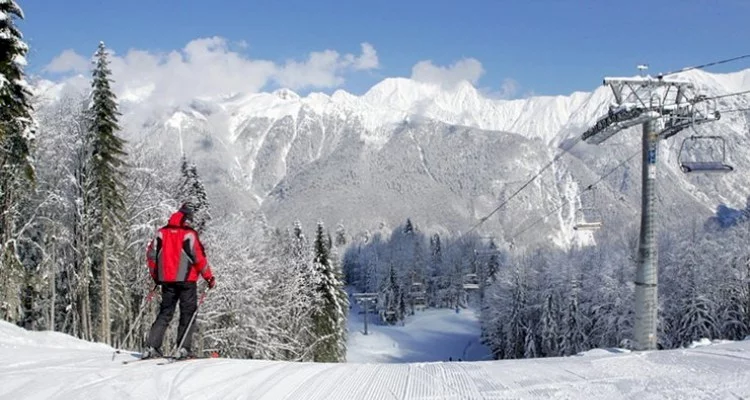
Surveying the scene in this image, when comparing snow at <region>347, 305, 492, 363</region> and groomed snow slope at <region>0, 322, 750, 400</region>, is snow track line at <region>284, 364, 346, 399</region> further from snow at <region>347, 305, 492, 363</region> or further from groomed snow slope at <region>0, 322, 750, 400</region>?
snow at <region>347, 305, 492, 363</region>

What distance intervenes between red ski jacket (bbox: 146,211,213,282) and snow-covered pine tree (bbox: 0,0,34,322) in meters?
11.9

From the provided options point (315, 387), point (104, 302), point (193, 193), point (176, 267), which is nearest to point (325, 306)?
point (193, 193)

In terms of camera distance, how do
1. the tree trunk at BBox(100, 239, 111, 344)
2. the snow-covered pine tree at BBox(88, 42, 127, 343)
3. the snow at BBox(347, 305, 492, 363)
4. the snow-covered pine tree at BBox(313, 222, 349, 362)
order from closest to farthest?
the tree trunk at BBox(100, 239, 111, 344) → the snow-covered pine tree at BBox(88, 42, 127, 343) → the snow-covered pine tree at BBox(313, 222, 349, 362) → the snow at BBox(347, 305, 492, 363)

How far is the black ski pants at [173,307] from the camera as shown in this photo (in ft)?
25.1

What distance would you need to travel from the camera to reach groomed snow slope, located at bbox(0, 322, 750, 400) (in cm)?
554

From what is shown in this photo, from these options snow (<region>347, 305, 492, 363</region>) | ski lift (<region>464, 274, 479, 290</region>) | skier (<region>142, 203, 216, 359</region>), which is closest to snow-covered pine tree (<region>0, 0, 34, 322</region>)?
skier (<region>142, 203, 216, 359</region>)

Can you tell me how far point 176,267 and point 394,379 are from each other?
308 cm

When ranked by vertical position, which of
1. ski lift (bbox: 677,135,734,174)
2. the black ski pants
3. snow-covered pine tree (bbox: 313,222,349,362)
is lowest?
snow-covered pine tree (bbox: 313,222,349,362)

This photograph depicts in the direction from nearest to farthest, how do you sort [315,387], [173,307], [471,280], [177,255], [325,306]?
[315,387] < [177,255] < [173,307] < [325,306] < [471,280]

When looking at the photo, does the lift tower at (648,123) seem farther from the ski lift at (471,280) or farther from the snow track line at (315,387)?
the ski lift at (471,280)

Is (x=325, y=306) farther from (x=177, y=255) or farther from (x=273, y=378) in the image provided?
(x=273, y=378)

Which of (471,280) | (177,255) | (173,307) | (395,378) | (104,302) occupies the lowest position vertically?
(471,280)

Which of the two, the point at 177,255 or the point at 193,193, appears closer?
the point at 177,255

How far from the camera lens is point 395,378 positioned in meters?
6.59
